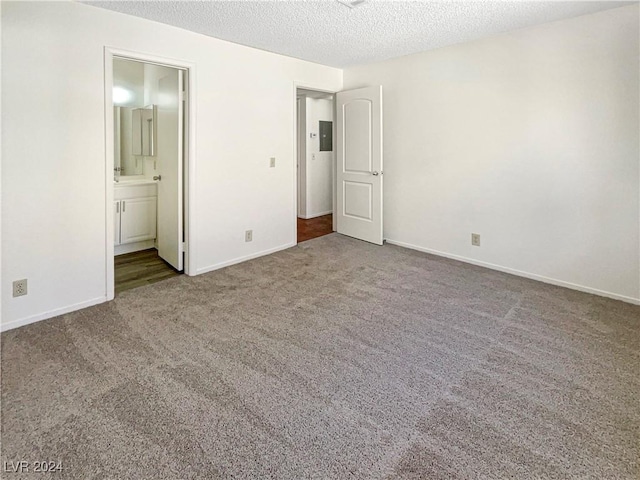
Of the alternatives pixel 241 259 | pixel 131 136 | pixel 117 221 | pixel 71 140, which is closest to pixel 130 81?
pixel 131 136

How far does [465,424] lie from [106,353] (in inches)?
80.4

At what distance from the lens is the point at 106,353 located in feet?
7.50

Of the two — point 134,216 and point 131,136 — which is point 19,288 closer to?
point 134,216

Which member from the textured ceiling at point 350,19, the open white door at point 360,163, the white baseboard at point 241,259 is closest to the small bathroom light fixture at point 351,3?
the textured ceiling at point 350,19

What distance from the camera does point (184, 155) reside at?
364 cm

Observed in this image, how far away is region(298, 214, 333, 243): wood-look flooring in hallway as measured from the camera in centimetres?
544

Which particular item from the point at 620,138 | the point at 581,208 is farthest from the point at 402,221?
the point at 620,138

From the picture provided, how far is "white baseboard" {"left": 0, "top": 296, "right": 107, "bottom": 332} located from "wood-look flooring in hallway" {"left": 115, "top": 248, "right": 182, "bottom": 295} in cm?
27

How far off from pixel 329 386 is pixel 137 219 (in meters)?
3.46

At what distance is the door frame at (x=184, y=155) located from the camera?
→ 2930 mm

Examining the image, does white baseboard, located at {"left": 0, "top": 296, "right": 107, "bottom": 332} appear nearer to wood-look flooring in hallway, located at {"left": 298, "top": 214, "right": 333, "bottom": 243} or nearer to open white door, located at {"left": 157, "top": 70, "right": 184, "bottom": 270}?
open white door, located at {"left": 157, "top": 70, "right": 184, "bottom": 270}

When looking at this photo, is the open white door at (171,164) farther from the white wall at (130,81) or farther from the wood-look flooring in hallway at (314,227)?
the wood-look flooring in hallway at (314,227)

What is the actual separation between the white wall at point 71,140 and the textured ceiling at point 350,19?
0.69 feet

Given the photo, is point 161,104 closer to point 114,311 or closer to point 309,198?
point 114,311
